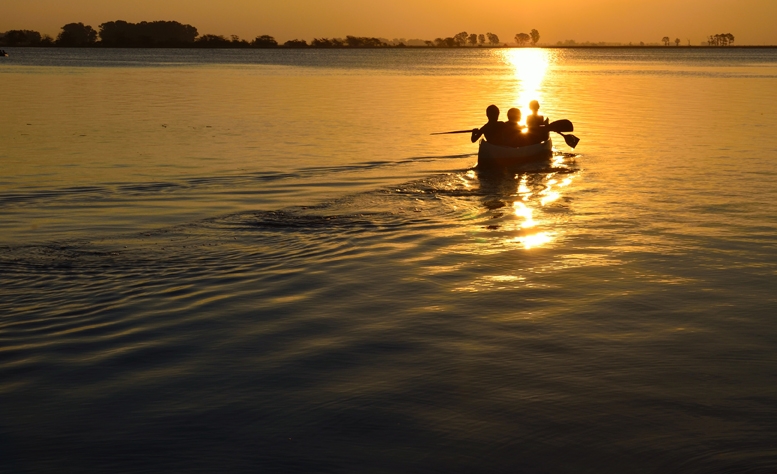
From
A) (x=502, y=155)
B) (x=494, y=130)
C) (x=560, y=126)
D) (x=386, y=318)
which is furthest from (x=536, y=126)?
(x=386, y=318)

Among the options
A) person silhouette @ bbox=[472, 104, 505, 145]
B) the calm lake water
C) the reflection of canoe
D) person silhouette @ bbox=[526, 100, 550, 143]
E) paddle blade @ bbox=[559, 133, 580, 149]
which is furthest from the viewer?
paddle blade @ bbox=[559, 133, 580, 149]

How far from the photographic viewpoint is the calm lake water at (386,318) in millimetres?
6742

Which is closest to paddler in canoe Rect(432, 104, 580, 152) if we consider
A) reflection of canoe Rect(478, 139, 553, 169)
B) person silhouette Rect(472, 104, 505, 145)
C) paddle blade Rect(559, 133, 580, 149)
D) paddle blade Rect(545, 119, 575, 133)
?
person silhouette Rect(472, 104, 505, 145)

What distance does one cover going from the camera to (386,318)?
1002cm

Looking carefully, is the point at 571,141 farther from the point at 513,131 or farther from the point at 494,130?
the point at 494,130

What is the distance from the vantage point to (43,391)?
7.66m

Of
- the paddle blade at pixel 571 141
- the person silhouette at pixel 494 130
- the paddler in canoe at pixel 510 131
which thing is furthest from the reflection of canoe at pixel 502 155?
the paddle blade at pixel 571 141

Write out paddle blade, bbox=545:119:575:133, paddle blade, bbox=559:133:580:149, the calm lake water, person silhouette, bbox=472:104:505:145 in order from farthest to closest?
1. paddle blade, bbox=559:133:580:149
2. paddle blade, bbox=545:119:575:133
3. person silhouette, bbox=472:104:505:145
4. the calm lake water

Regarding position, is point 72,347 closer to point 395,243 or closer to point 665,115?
point 395,243

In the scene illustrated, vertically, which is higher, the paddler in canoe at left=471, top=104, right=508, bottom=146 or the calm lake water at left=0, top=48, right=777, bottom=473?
the paddler in canoe at left=471, top=104, right=508, bottom=146

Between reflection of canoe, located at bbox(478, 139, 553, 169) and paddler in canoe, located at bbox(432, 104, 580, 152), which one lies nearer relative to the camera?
reflection of canoe, located at bbox(478, 139, 553, 169)

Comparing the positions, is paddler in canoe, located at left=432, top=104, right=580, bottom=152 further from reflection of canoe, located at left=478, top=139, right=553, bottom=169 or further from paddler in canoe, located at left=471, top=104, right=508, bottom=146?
reflection of canoe, located at left=478, top=139, right=553, bottom=169

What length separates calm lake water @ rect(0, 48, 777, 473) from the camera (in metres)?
6.74

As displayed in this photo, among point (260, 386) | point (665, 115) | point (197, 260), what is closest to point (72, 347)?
point (260, 386)
